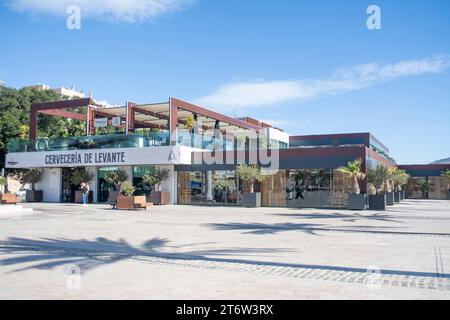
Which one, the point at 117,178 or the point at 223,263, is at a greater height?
the point at 117,178

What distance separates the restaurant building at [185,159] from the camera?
30109 millimetres

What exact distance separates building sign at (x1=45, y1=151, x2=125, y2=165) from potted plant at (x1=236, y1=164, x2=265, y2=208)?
389 inches

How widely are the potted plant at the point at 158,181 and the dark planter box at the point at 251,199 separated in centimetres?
613

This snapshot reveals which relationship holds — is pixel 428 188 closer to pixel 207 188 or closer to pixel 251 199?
pixel 251 199

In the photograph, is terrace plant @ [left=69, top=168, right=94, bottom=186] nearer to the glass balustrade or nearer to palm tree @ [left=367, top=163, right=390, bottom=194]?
the glass balustrade

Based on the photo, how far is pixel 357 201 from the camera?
92.2 feet

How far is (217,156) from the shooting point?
33.2 meters

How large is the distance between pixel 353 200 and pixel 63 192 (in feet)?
80.0

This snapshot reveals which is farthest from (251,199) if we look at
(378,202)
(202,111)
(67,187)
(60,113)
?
(60,113)

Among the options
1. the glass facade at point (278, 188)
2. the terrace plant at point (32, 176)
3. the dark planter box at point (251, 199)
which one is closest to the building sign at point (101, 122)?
the terrace plant at point (32, 176)

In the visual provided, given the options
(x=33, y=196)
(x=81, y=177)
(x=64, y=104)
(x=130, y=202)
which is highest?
(x=64, y=104)

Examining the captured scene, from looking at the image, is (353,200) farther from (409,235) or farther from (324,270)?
(324,270)

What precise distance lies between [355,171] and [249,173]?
693 cm

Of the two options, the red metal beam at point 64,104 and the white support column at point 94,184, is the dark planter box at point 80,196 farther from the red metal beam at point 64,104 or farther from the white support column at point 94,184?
the red metal beam at point 64,104
